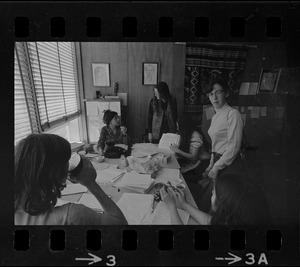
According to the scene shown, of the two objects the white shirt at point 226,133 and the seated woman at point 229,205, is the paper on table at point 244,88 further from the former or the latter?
the seated woman at point 229,205

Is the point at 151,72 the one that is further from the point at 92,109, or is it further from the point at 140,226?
the point at 140,226

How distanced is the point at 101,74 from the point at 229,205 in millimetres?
886

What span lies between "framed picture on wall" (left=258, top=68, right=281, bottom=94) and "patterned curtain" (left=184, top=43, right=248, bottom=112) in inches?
3.9

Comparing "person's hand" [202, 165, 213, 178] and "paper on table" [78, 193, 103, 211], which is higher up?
"person's hand" [202, 165, 213, 178]

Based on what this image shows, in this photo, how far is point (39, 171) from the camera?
0.94 m

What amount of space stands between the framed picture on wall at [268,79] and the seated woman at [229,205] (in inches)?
18.5

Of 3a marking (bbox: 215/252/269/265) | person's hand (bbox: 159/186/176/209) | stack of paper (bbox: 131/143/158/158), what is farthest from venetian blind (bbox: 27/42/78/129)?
3a marking (bbox: 215/252/269/265)

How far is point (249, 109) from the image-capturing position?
984 millimetres

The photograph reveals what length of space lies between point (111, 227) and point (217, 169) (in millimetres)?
584

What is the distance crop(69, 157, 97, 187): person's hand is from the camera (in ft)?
3.23

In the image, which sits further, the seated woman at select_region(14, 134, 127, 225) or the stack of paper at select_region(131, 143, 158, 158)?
the stack of paper at select_region(131, 143, 158, 158)

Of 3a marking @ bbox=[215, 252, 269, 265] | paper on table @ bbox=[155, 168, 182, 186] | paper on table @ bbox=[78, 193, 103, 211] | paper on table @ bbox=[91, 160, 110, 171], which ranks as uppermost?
paper on table @ bbox=[91, 160, 110, 171]

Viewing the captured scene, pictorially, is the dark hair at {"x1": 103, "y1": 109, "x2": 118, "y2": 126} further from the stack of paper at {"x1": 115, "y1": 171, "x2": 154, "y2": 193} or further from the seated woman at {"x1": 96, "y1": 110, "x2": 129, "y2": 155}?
the stack of paper at {"x1": 115, "y1": 171, "x2": 154, "y2": 193}

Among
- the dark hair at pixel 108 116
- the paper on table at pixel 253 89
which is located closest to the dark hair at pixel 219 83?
the paper on table at pixel 253 89
